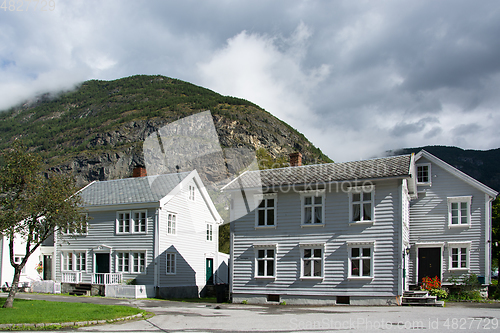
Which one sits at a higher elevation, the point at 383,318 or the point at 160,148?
the point at 160,148

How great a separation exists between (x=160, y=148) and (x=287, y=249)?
8911 millimetres

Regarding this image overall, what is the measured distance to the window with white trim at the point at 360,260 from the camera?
69.5ft

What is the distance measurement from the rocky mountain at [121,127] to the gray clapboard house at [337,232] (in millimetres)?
101379

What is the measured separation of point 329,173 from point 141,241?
44.5ft

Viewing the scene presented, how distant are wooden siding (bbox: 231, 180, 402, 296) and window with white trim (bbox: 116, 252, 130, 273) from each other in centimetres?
876

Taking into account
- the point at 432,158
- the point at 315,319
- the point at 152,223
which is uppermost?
the point at 432,158

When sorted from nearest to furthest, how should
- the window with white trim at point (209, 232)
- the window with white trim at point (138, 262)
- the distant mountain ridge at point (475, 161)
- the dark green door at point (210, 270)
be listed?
the window with white trim at point (138, 262), the dark green door at point (210, 270), the window with white trim at point (209, 232), the distant mountain ridge at point (475, 161)

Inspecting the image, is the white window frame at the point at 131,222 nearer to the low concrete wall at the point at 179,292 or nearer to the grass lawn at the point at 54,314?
the low concrete wall at the point at 179,292

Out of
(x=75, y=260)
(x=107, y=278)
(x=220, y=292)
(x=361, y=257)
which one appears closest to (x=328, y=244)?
(x=361, y=257)

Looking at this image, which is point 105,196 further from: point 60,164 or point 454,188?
point 60,164

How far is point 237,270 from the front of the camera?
24.1m

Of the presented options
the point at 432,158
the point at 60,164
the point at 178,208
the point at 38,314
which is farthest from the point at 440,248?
the point at 60,164

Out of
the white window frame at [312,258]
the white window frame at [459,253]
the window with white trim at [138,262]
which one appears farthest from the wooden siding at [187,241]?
the white window frame at [459,253]

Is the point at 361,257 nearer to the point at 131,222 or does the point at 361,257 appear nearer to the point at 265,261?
the point at 265,261
